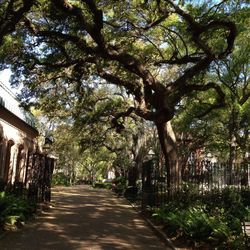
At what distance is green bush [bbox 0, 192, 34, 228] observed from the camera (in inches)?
524

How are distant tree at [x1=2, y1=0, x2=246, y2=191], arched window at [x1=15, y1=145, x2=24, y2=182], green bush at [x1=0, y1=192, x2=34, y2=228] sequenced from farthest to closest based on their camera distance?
arched window at [x1=15, y1=145, x2=24, y2=182]
distant tree at [x1=2, y1=0, x2=246, y2=191]
green bush at [x1=0, y1=192, x2=34, y2=228]

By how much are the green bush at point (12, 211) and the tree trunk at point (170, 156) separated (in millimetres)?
5930

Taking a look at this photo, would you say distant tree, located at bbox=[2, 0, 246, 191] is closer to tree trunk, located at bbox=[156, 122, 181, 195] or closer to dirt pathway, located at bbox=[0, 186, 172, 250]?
tree trunk, located at bbox=[156, 122, 181, 195]

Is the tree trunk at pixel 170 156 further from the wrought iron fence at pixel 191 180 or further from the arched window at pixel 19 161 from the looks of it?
the arched window at pixel 19 161

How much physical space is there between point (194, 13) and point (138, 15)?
10.2 ft

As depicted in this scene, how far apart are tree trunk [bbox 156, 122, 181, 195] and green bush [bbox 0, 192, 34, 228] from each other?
5.93 meters

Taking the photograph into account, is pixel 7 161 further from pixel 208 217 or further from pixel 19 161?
pixel 208 217

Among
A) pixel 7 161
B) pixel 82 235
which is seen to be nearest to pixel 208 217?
pixel 82 235

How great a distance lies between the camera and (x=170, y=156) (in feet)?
63.2

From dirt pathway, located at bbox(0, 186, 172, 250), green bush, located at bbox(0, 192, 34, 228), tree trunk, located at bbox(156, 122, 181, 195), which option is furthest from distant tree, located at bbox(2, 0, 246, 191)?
green bush, located at bbox(0, 192, 34, 228)

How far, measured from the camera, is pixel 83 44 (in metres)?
17.0

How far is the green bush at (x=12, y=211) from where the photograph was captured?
13.3 m

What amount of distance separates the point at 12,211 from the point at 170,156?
7610 millimetres

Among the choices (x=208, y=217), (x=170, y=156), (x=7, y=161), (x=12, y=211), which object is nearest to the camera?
(x=208, y=217)
